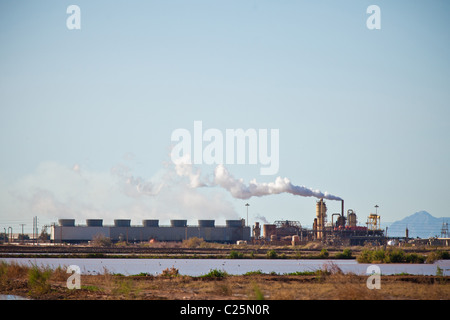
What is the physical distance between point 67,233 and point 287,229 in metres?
50.4

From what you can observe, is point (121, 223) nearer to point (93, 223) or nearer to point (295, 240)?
point (93, 223)

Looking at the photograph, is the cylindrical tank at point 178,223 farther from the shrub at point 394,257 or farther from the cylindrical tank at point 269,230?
the shrub at point 394,257

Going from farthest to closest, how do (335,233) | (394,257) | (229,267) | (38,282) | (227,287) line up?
(335,233)
(394,257)
(229,267)
(38,282)
(227,287)

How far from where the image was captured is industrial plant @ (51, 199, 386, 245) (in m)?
146

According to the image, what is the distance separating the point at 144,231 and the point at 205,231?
1405cm

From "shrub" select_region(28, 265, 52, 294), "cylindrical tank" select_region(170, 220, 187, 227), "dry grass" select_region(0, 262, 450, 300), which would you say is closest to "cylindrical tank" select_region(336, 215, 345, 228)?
"cylindrical tank" select_region(170, 220, 187, 227)

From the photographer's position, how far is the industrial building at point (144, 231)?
15288 centimetres

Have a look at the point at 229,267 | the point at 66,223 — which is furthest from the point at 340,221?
the point at 229,267

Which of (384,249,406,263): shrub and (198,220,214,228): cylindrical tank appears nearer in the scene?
(384,249,406,263): shrub

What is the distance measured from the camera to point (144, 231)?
6088 inches

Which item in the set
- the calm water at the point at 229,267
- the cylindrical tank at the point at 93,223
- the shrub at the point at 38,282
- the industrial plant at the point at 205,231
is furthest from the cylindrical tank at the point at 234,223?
the shrub at the point at 38,282

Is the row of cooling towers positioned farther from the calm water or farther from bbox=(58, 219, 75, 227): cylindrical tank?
the calm water
